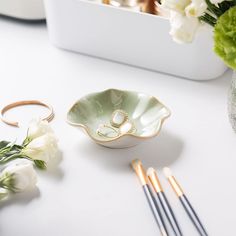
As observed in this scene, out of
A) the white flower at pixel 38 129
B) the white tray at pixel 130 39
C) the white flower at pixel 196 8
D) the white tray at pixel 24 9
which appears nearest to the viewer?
the white flower at pixel 196 8

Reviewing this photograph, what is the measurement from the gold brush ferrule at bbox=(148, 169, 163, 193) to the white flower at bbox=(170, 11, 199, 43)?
0.15 metres

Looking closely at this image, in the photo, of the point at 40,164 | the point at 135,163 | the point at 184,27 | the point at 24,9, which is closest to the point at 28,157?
the point at 40,164

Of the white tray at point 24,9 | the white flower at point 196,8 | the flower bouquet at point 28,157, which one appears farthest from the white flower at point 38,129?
the white tray at point 24,9

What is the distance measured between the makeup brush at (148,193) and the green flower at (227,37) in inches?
6.2

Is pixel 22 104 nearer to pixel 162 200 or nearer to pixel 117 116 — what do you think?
pixel 117 116

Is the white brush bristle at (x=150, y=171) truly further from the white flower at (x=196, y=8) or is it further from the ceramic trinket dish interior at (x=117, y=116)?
the white flower at (x=196, y=8)

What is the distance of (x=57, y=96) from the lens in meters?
0.77

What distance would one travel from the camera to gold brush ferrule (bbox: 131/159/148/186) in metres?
0.62

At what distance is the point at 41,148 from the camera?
62 centimetres

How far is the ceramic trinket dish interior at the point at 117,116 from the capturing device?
2.19ft

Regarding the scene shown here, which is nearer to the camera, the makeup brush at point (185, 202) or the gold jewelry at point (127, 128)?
the makeup brush at point (185, 202)

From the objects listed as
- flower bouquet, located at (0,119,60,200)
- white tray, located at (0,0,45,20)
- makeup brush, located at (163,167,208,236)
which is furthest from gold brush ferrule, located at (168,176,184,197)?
white tray, located at (0,0,45,20)

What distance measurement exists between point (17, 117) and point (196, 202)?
27cm

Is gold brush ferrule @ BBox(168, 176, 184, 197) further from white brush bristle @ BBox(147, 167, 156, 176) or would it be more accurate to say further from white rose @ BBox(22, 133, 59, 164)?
white rose @ BBox(22, 133, 59, 164)
